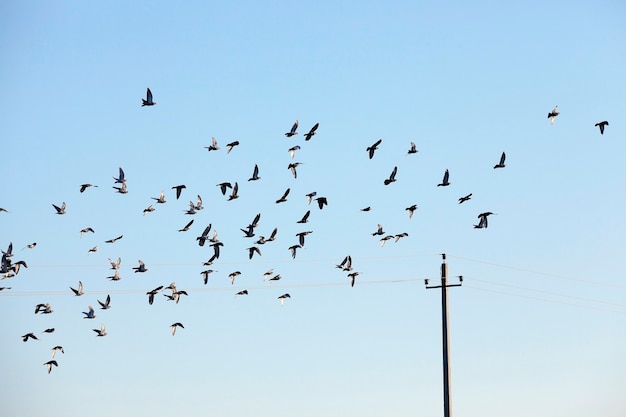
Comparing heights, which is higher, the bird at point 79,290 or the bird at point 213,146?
the bird at point 213,146

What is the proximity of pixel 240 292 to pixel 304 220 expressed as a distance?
592 centimetres

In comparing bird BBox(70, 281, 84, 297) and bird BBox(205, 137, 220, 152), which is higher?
bird BBox(205, 137, 220, 152)

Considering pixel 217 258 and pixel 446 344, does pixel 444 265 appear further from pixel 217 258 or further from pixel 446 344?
pixel 217 258

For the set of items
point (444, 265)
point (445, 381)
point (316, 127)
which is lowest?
point (445, 381)

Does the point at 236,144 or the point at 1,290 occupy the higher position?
the point at 236,144

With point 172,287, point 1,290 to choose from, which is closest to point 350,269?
point 172,287

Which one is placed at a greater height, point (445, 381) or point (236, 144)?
point (236, 144)

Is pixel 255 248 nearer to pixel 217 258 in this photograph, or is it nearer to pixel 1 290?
pixel 217 258

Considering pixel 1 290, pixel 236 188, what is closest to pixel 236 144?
pixel 236 188

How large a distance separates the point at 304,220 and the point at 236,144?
626cm

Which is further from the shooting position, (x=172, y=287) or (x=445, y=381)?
(x=172, y=287)

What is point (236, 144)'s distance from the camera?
87.8 m

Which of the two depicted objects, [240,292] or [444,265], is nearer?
[444,265]

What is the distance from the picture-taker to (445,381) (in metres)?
82.9
